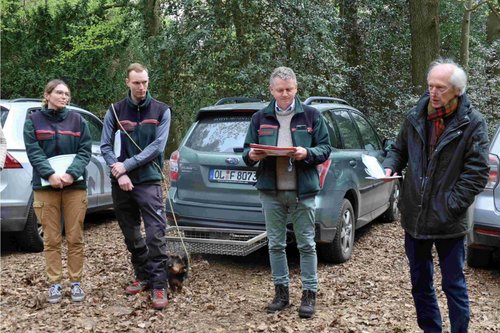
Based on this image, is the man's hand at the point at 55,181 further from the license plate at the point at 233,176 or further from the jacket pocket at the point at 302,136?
the jacket pocket at the point at 302,136

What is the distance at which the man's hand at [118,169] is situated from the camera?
469cm

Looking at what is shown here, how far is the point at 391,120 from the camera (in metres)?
11.4

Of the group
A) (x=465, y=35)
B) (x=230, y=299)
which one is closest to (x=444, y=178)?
(x=230, y=299)

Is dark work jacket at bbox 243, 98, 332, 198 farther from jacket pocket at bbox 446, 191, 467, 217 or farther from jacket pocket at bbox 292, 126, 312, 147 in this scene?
jacket pocket at bbox 446, 191, 467, 217

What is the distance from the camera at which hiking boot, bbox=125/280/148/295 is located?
5078 mm

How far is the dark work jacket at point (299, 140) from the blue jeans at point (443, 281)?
100 centimetres

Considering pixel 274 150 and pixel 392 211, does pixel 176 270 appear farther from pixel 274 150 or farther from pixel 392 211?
pixel 392 211

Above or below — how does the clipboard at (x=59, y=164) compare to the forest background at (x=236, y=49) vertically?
below

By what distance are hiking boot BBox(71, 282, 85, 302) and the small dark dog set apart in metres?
0.78

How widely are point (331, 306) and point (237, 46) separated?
6927mm

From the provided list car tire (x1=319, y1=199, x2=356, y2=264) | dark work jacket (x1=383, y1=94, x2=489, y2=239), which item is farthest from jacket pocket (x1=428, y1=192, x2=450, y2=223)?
car tire (x1=319, y1=199, x2=356, y2=264)

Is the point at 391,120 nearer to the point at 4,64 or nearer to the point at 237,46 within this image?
the point at 237,46

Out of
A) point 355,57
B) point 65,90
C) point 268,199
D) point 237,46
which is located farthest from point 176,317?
point 355,57

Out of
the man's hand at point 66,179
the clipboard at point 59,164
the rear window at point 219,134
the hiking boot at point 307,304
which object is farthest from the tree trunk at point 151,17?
the hiking boot at point 307,304
